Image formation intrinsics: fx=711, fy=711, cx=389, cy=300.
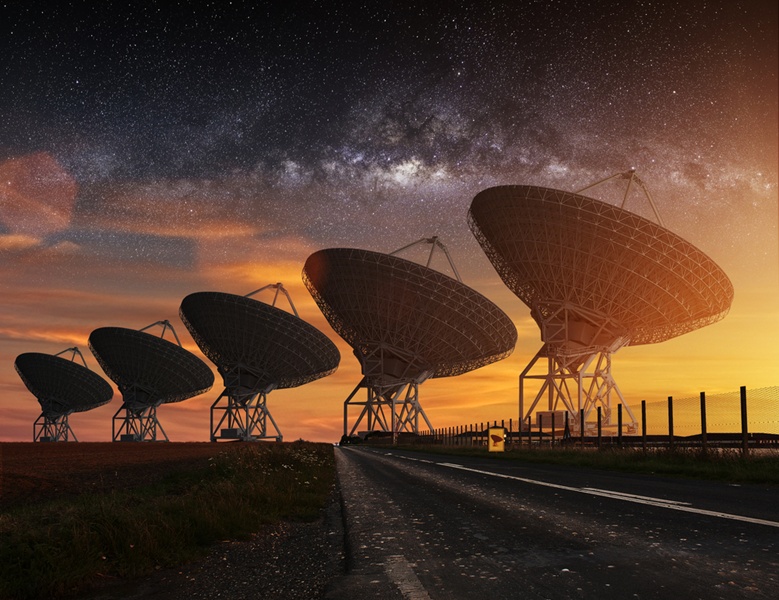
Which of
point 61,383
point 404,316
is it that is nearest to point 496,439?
point 404,316

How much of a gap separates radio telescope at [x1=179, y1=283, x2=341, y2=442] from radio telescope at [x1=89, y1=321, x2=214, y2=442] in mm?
5880

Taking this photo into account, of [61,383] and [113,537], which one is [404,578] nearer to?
[113,537]

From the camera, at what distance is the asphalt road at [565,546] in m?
4.61

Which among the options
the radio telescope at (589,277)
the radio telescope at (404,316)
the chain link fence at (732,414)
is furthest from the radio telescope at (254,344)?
the chain link fence at (732,414)

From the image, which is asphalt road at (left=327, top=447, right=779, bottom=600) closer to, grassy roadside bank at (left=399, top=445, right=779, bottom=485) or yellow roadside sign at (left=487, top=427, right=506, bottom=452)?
grassy roadside bank at (left=399, top=445, right=779, bottom=485)

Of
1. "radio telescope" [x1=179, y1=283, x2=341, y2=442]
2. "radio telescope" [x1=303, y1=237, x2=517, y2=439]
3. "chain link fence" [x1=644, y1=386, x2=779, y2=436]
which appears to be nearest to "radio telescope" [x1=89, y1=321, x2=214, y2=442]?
"radio telescope" [x1=179, y1=283, x2=341, y2=442]

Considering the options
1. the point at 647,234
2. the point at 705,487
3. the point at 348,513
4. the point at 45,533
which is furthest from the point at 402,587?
the point at 647,234

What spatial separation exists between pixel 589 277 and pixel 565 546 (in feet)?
156

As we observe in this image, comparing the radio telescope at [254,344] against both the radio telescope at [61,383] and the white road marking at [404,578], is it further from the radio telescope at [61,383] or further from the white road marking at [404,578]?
the white road marking at [404,578]

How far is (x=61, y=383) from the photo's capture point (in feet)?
348

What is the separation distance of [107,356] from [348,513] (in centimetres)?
8888

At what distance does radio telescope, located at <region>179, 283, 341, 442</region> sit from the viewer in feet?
230

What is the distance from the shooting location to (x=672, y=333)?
183 feet

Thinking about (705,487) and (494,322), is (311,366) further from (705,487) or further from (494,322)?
(705,487)
